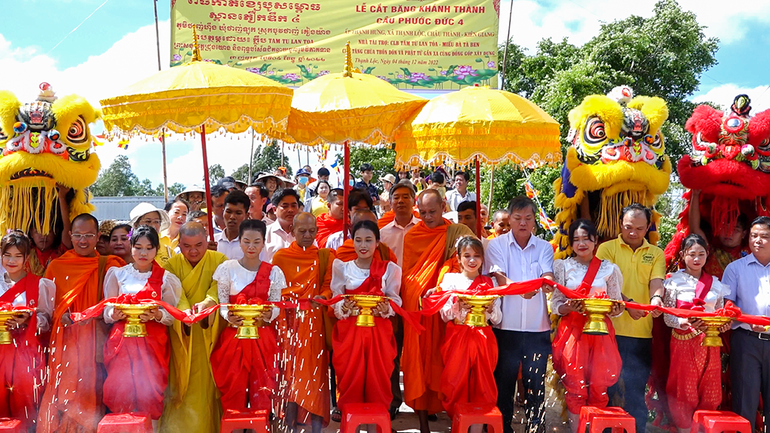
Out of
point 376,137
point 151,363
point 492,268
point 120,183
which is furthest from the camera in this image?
point 120,183

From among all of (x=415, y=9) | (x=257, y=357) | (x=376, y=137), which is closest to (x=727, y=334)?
(x=376, y=137)

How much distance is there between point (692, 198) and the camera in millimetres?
5293

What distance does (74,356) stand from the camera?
4.32 meters

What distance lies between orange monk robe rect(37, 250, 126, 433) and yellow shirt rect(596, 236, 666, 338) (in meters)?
3.47

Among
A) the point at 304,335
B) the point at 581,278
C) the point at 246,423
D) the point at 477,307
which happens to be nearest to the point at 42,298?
the point at 246,423

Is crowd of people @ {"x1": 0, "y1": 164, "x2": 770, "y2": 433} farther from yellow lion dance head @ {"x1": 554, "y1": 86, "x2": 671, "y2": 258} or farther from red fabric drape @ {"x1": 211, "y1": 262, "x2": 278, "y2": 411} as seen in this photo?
yellow lion dance head @ {"x1": 554, "y1": 86, "x2": 671, "y2": 258}

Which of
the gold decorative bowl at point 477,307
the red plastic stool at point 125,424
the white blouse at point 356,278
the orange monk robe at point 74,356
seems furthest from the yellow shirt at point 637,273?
the orange monk robe at point 74,356

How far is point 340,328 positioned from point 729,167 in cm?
316

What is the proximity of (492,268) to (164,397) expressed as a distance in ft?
7.77

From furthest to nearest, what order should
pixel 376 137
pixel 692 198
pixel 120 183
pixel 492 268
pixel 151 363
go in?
pixel 120 183, pixel 692 198, pixel 376 137, pixel 492 268, pixel 151 363

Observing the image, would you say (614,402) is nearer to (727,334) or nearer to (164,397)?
(727,334)

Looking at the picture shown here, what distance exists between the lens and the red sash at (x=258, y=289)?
4234 millimetres

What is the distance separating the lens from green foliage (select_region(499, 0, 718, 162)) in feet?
46.4

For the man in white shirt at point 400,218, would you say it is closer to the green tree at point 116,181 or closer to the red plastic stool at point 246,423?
the red plastic stool at point 246,423
